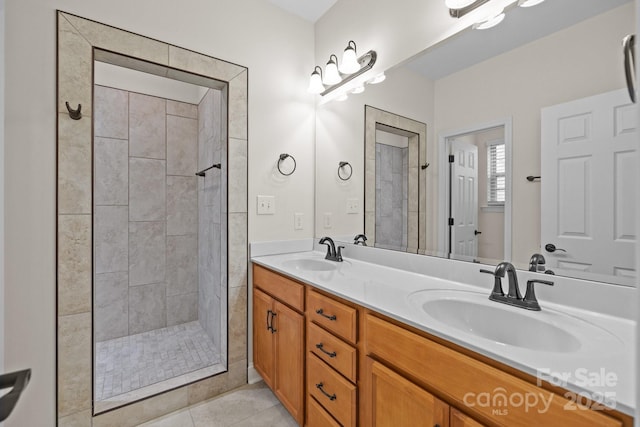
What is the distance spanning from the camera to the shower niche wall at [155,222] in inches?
92.0

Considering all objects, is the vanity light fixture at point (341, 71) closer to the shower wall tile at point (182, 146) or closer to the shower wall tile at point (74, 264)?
the shower wall tile at point (182, 146)

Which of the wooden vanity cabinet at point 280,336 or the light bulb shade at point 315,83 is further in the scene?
the light bulb shade at point 315,83

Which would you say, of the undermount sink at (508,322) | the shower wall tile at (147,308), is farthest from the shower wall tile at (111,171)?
the undermount sink at (508,322)

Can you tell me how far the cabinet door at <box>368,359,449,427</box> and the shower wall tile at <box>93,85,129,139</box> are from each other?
2774mm

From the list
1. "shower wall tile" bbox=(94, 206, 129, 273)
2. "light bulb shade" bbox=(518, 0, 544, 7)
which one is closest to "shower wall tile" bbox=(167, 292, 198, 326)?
"shower wall tile" bbox=(94, 206, 129, 273)

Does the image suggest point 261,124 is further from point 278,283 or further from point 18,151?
point 18,151

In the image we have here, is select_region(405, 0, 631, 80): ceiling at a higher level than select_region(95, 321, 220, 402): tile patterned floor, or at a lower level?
higher

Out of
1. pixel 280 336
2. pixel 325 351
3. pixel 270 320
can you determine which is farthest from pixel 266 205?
pixel 325 351

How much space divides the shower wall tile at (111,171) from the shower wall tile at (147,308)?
82 centimetres

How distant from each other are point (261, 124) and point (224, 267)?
3.30 feet

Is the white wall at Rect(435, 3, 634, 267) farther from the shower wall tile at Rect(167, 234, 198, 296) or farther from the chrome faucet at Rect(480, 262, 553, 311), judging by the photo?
the shower wall tile at Rect(167, 234, 198, 296)

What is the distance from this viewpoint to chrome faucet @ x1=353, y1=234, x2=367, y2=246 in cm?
192

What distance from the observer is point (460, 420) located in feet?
2.42

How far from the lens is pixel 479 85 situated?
1.25 meters
